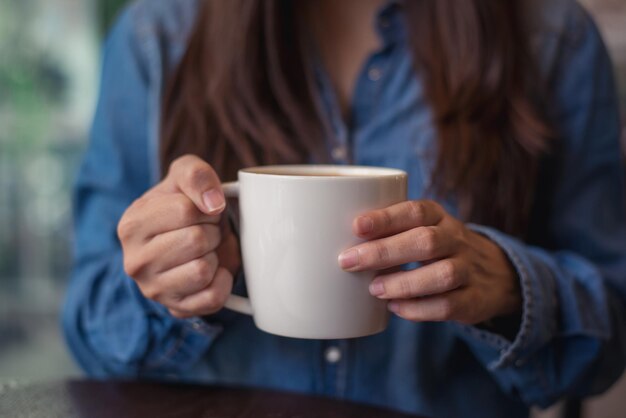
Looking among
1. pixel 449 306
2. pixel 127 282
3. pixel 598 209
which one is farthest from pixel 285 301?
pixel 598 209

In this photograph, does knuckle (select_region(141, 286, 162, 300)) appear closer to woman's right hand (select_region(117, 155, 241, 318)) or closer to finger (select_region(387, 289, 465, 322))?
woman's right hand (select_region(117, 155, 241, 318))

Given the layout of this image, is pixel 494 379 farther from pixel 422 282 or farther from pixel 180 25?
pixel 180 25

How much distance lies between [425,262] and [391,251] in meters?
0.07

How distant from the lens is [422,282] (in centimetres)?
50

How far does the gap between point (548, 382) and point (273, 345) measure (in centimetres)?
31

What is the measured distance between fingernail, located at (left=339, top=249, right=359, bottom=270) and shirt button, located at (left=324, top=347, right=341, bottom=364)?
336 millimetres

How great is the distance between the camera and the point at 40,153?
2.17 meters

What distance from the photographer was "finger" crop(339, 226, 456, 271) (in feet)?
1.56

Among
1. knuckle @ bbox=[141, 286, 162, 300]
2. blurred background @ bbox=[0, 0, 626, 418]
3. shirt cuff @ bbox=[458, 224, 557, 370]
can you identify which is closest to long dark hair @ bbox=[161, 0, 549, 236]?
shirt cuff @ bbox=[458, 224, 557, 370]

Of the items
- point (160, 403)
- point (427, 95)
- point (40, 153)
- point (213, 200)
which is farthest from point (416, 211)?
point (40, 153)

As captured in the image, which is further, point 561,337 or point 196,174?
point 561,337

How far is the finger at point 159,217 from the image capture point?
1.66 ft

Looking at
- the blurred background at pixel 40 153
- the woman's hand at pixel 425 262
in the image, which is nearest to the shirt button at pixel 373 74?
the woman's hand at pixel 425 262

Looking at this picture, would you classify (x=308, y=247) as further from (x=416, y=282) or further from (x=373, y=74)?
(x=373, y=74)
